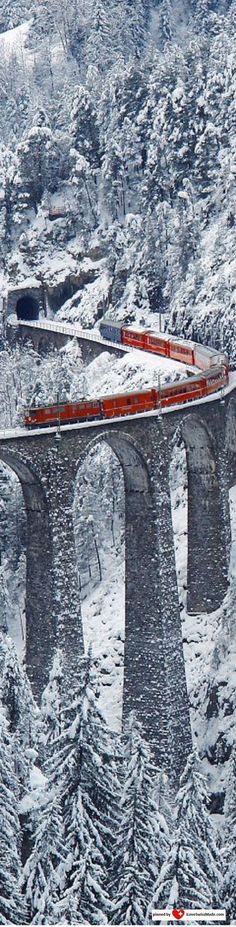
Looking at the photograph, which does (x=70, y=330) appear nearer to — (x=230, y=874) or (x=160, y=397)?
(x=160, y=397)

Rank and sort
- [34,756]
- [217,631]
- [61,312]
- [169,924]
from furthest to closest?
[61,312] → [217,631] → [34,756] → [169,924]

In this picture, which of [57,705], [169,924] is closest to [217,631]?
[57,705]

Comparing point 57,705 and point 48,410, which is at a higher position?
point 48,410

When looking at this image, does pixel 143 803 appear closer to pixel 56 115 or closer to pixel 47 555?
pixel 47 555

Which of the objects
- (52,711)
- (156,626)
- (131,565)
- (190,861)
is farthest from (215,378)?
(190,861)

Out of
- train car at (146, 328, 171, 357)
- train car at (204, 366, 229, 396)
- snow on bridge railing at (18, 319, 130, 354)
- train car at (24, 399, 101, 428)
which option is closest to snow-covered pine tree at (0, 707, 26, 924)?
train car at (24, 399, 101, 428)
